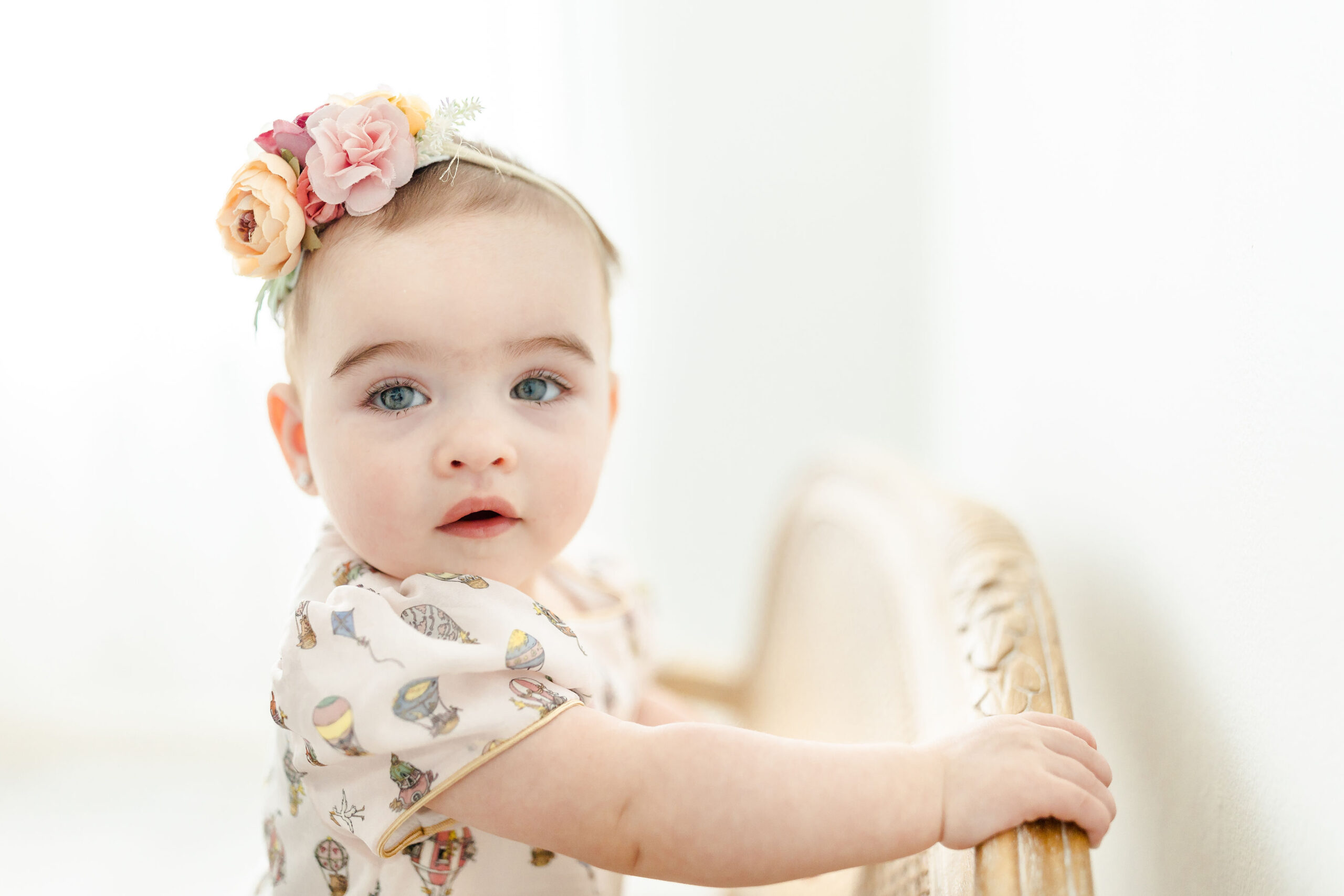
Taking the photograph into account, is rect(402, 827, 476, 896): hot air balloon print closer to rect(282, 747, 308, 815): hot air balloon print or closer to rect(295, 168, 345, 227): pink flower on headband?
rect(282, 747, 308, 815): hot air balloon print

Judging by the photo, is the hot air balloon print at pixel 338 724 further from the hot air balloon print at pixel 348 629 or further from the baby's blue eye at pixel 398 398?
the baby's blue eye at pixel 398 398

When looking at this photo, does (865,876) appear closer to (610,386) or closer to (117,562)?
(610,386)

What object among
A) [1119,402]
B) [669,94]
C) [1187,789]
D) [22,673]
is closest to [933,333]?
[669,94]

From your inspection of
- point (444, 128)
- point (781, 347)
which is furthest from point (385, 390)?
point (781, 347)

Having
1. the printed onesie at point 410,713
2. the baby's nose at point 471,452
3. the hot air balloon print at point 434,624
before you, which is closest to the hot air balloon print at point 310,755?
the printed onesie at point 410,713

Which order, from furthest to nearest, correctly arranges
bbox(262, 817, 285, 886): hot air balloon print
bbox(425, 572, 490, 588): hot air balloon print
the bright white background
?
bbox(262, 817, 285, 886): hot air balloon print, bbox(425, 572, 490, 588): hot air balloon print, the bright white background

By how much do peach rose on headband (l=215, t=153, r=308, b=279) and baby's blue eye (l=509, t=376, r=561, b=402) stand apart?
8.0 inches

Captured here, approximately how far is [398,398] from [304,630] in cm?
18

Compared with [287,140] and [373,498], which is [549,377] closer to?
[373,498]

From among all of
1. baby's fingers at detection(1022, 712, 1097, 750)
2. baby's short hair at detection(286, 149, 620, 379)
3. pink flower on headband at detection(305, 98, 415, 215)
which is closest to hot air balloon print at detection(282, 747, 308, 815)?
baby's short hair at detection(286, 149, 620, 379)

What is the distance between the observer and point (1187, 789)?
744mm

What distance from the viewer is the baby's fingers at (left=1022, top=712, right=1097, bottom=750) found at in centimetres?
68

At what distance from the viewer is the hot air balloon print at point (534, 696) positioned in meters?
0.69

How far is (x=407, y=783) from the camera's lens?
0.70 metres
